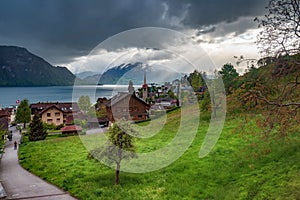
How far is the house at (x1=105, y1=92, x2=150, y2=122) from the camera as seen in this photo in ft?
157

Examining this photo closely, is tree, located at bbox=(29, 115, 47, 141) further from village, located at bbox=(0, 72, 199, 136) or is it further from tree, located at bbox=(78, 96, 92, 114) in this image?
tree, located at bbox=(78, 96, 92, 114)

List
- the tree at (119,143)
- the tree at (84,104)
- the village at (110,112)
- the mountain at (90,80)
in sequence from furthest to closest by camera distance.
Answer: the tree at (84,104) → the village at (110,112) → the mountain at (90,80) → the tree at (119,143)

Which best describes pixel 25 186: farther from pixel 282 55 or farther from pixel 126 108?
pixel 126 108

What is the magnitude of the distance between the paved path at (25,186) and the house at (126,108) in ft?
69.2

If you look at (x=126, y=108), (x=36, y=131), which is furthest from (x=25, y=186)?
(x=126, y=108)

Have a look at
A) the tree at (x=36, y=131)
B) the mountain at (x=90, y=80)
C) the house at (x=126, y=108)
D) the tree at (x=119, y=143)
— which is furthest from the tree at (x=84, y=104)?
the tree at (x=119, y=143)

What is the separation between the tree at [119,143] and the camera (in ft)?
52.6

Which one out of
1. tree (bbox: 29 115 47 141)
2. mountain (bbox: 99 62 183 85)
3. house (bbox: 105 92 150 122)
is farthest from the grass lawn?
tree (bbox: 29 115 47 141)

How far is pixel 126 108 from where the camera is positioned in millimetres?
51594

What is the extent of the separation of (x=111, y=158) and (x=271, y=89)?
9809 millimetres

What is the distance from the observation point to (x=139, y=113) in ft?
186

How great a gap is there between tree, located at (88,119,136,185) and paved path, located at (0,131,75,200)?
3.14 m

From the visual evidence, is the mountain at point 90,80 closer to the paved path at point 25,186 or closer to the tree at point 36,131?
the paved path at point 25,186

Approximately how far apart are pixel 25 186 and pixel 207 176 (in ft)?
39.7
